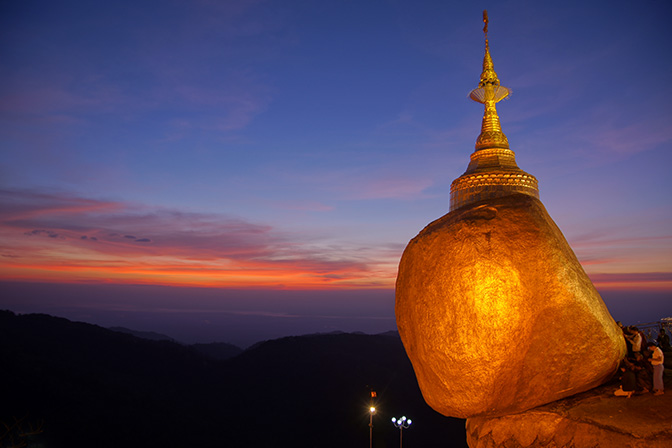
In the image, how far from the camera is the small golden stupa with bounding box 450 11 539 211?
25641mm

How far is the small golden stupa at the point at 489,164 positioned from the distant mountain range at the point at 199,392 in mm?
46448

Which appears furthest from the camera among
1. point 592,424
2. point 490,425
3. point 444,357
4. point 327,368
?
point 327,368

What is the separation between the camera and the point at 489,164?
1044 inches

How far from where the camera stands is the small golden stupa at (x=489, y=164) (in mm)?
25641

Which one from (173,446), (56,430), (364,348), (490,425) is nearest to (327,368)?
(364,348)

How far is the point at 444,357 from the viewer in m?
9.09

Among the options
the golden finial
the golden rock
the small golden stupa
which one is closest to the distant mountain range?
the small golden stupa

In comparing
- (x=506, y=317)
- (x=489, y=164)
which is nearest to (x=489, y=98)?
(x=489, y=164)

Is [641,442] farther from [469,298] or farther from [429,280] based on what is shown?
[429,280]

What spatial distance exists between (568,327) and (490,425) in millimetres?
3271

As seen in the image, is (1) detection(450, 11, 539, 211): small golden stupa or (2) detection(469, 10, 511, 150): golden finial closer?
(1) detection(450, 11, 539, 211): small golden stupa

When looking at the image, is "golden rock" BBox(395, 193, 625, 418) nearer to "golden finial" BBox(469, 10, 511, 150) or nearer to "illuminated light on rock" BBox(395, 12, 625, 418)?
"illuminated light on rock" BBox(395, 12, 625, 418)

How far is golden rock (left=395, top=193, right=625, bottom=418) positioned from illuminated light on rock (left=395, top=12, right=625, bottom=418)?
22 mm

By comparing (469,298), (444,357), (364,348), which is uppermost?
(469,298)
